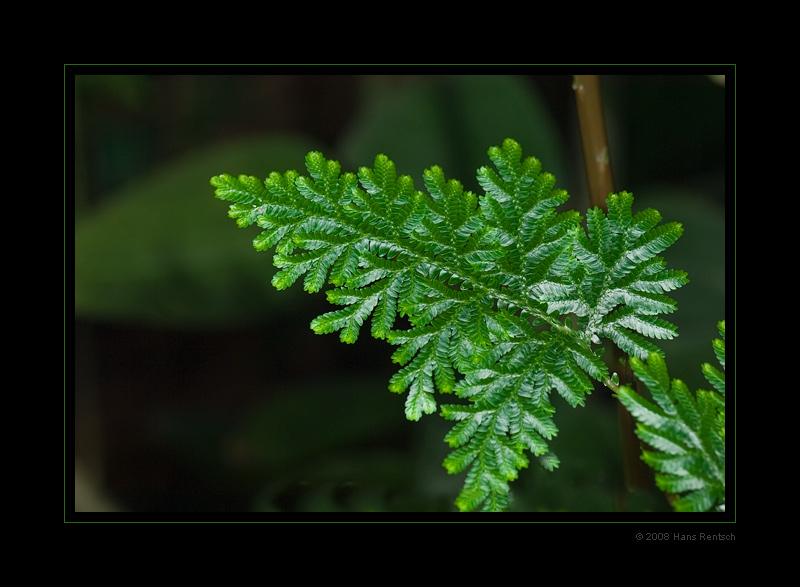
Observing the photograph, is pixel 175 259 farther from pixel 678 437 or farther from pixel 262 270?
pixel 678 437

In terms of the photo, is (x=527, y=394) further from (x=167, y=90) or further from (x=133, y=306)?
(x=167, y=90)

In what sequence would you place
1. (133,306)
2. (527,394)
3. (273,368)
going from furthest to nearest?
1. (273,368)
2. (133,306)
3. (527,394)

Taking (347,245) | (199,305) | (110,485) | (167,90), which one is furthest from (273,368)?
(347,245)

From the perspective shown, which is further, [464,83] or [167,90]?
[167,90]

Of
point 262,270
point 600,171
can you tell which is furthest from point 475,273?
point 262,270

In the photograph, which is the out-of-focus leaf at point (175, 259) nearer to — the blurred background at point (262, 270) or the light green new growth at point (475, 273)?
the blurred background at point (262, 270)

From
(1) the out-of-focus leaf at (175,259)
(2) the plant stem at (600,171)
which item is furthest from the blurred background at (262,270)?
(2) the plant stem at (600,171)
